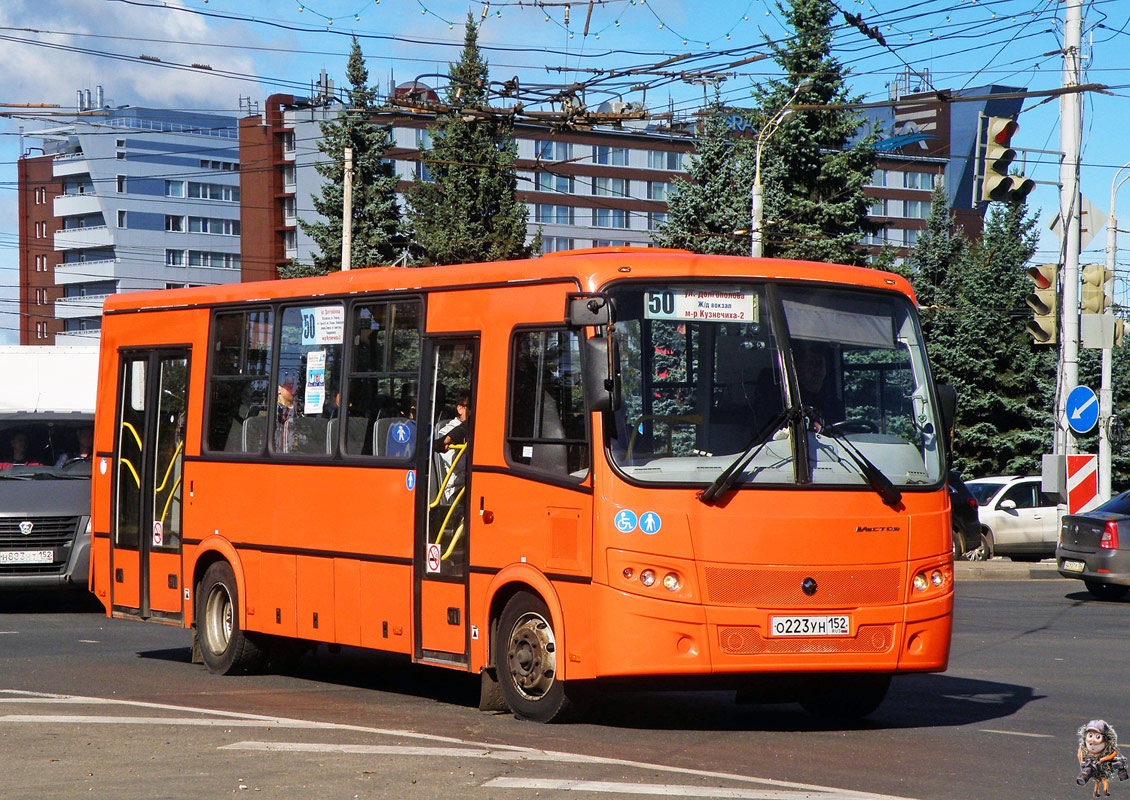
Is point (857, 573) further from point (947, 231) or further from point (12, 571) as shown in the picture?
point (947, 231)

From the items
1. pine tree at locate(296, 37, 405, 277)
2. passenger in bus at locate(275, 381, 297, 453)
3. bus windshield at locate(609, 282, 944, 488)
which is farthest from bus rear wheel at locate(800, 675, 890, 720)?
pine tree at locate(296, 37, 405, 277)

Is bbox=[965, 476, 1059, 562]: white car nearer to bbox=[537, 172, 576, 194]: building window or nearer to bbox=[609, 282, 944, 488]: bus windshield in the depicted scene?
bbox=[609, 282, 944, 488]: bus windshield

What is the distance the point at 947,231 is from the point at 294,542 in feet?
139

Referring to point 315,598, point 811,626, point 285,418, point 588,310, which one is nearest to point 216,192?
point 285,418

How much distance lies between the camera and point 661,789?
7438 mm

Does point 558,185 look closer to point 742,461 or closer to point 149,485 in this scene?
point 149,485

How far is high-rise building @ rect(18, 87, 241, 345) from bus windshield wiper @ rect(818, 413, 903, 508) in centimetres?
10525

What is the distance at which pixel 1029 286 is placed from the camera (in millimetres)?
44750

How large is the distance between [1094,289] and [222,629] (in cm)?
1642

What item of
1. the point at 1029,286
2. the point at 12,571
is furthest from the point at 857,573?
the point at 1029,286

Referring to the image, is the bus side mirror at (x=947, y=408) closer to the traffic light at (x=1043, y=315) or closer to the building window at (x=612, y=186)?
the traffic light at (x=1043, y=315)

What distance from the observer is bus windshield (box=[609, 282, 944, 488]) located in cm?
934

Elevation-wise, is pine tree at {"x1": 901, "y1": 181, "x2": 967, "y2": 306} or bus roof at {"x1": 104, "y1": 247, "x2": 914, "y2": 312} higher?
pine tree at {"x1": 901, "y1": 181, "x2": 967, "y2": 306}

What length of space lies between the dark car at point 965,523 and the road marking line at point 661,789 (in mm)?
20817
